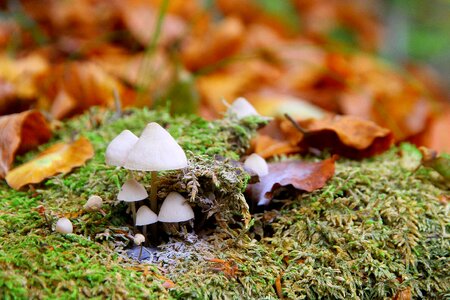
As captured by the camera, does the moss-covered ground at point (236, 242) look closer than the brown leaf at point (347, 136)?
Yes

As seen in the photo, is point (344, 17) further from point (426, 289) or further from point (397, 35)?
point (426, 289)

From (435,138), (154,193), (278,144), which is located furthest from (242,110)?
(435,138)

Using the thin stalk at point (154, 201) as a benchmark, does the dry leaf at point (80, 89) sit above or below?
below

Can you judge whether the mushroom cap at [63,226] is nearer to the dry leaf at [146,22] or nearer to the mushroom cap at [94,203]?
the mushroom cap at [94,203]

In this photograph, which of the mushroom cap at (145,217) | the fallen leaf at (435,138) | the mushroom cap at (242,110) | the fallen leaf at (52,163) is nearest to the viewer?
the mushroom cap at (145,217)

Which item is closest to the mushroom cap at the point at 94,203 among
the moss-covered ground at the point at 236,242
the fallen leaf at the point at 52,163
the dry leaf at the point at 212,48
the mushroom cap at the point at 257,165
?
the moss-covered ground at the point at 236,242

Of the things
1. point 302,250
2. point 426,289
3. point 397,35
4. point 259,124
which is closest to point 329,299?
point 302,250
